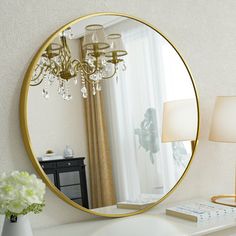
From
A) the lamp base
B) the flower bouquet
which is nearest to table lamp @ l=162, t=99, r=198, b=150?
the lamp base

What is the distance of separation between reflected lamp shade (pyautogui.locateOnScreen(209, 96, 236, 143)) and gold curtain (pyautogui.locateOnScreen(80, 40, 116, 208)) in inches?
23.2

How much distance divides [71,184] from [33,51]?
599 millimetres

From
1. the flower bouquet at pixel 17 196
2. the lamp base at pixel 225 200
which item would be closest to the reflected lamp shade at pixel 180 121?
the lamp base at pixel 225 200

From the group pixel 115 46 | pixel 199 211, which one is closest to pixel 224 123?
pixel 199 211

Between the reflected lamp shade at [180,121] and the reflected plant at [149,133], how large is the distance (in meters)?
0.05

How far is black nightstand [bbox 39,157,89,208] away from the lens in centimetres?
173

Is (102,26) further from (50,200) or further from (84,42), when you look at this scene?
(50,200)

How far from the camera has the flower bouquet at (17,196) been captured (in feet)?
4.38

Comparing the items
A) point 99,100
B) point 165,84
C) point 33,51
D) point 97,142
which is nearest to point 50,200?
point 97,142

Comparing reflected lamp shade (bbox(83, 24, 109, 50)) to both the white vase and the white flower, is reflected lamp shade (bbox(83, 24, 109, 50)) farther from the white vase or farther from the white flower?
the white vase

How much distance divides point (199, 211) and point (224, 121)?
0.51 m

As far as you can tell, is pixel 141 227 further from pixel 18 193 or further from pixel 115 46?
pixel 115 46

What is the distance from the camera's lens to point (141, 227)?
65.9 inches

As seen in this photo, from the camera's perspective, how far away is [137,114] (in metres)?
1.95
